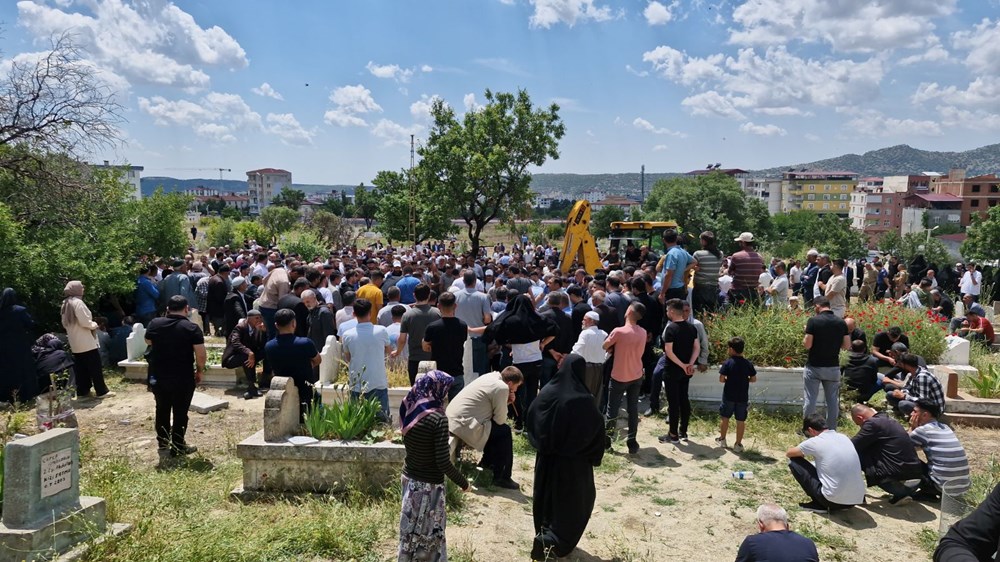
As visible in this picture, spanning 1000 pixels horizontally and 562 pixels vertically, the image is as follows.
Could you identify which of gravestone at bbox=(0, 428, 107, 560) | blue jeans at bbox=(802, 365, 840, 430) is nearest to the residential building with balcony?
blue jeans at bbox=(802, 365, 840, 430)

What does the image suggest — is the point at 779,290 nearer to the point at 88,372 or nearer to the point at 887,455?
the point at 887,455

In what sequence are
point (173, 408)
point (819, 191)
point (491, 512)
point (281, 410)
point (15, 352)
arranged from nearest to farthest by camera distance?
point (491, 512) < point (281, 410) < point (173, 408) < point (15, 352) < point (819, 191)

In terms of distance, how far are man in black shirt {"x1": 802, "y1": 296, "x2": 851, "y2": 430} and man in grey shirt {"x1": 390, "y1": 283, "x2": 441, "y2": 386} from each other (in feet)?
13.6

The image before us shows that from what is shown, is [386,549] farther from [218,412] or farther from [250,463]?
[218,412]

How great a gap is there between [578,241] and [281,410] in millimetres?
10805

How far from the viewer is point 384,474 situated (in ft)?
17.5

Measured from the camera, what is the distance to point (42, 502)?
397 centimetres

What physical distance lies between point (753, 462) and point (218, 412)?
20.7 ft

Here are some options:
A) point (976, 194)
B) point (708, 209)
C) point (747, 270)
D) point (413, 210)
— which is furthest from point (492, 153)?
point (976, 194)

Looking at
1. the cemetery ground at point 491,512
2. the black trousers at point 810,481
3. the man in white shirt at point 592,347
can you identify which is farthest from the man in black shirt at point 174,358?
the black trousers at point 810,481

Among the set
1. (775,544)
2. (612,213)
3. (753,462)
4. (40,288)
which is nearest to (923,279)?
(753,462)

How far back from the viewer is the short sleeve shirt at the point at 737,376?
6.88m

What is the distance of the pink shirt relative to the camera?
6.60 m

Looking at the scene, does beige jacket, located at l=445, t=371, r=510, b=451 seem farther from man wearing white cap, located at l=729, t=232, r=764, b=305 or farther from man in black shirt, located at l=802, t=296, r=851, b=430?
man wearing white cap, located at l=729, t=232, r=764, b=305
